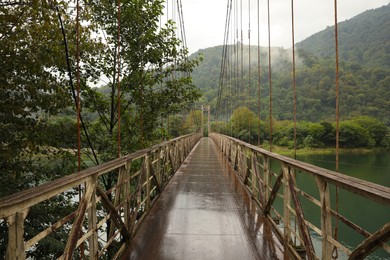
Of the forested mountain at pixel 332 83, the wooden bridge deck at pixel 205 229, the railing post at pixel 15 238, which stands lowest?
the wooden bridge deck at pixel 205 229

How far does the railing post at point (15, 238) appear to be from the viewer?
104 cm

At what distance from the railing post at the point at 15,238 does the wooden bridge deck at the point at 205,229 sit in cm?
134

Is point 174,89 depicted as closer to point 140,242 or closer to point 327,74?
point 140,242

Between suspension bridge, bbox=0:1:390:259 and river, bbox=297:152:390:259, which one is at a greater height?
suspension bridge, bbox=0:1:390:259

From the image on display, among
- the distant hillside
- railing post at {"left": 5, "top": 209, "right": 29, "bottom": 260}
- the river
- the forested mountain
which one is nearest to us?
railing post at {"left": 5, "top": 209, "right": 29, "bottom": 260}

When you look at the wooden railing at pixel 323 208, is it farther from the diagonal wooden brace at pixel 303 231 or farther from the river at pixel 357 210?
the river at pixel 357 210

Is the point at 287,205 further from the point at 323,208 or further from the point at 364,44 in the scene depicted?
the point at 364,44

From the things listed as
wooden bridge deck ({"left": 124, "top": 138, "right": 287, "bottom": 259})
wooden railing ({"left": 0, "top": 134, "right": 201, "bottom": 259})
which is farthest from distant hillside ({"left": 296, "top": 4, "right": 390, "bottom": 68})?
wooden railing ({"left": 0, "top": 134, "right": 201, "bottom": 259})

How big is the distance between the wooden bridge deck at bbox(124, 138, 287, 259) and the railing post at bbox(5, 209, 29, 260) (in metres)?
1.34

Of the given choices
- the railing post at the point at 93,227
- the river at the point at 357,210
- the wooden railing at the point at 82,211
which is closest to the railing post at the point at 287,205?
the wooden railing at the point at 82,211

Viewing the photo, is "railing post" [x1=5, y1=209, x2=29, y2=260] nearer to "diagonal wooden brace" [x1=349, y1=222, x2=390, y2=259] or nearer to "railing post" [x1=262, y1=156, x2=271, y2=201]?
"diagonal wooden brace" [x1=349, y1=222, x2=390, y2=259]

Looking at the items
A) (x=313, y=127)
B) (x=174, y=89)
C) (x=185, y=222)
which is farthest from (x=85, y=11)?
(x=313, y=127)

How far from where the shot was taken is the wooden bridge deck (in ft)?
7.76

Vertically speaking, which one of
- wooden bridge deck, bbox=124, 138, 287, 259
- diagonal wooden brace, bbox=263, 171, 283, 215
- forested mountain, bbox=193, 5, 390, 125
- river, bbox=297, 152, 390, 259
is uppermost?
forested mountain, bbox=193, 5, 390, 125
